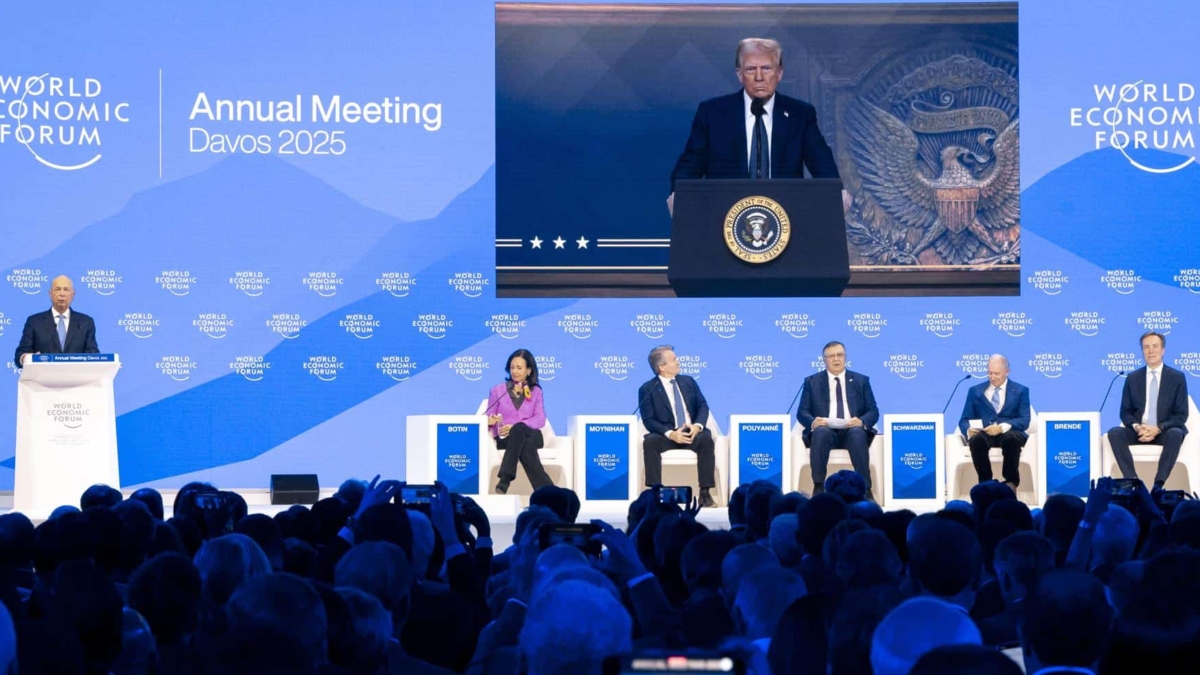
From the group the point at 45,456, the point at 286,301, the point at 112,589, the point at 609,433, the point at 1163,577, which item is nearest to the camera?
the point at 1163,577

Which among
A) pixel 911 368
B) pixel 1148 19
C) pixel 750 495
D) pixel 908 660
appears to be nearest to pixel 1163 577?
pixel 908 660

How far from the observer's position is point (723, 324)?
37.9 feet

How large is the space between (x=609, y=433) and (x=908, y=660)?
26.2ft

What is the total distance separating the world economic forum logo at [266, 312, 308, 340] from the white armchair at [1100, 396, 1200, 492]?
551cm

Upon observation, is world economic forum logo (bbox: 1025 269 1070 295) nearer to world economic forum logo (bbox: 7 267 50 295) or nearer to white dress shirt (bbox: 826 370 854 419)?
white dress shirt (bbox: 826 370 854 419)

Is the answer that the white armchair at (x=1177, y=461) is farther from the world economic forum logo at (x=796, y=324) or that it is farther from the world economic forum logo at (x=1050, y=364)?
the world economic forum logo at (x=796, y=324)

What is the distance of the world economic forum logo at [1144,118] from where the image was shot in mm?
11586

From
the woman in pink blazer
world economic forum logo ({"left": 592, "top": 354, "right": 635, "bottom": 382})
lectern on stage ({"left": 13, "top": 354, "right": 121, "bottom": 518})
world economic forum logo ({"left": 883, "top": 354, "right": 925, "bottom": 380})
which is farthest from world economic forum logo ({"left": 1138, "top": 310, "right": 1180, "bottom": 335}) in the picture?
lectern on stage ({"left": 13, "top": 354, "right": 121, "bottom": 518})

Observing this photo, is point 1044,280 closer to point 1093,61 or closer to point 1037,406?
point 1037,406

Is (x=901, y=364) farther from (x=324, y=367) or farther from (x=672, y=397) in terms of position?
(x=324, y=367)

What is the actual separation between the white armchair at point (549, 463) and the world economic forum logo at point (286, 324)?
1.86 m

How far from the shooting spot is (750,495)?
4867mm

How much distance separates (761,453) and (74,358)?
13.6ft

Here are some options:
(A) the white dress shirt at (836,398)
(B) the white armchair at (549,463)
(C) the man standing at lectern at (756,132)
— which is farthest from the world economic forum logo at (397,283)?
(A) the white dress shirt at (836,398)
